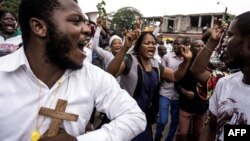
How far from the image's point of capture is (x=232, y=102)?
2305 millimetres

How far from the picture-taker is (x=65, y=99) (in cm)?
181

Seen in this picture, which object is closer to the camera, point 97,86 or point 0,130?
point 0,130

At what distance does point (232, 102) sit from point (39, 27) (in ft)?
4.55

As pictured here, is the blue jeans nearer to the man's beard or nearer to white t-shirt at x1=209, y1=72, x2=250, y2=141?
white t-shirt at x1=209, y1=72, x2=250, y2=141

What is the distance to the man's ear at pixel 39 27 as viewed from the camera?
6.24 feet

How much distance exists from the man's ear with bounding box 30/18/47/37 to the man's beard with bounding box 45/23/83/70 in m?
0.03

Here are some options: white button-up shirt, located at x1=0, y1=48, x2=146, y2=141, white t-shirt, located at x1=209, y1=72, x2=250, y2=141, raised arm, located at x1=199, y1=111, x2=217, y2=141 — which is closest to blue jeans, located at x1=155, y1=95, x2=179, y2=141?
Answer: raised arm, located at x1=199, y1=111, x2=217, y2=141

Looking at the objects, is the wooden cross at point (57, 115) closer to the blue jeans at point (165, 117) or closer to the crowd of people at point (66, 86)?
the crowd of people at point (66, 86)

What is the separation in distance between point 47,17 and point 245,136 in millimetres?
1422

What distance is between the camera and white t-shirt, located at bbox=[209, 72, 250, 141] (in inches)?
87.9

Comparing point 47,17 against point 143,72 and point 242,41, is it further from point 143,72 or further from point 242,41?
point 143,72

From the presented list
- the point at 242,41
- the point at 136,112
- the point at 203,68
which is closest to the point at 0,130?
the point at 136,112

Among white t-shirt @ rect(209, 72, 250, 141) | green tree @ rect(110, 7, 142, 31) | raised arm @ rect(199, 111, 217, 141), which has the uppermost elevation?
white t-shirt @ rect(209, 72, 250, 141)

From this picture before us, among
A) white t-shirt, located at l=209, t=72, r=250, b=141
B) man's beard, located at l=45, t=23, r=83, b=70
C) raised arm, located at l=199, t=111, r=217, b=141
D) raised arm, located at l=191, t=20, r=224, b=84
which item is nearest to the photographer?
man's beard, located at l=45, t=23, r=83, b=70
